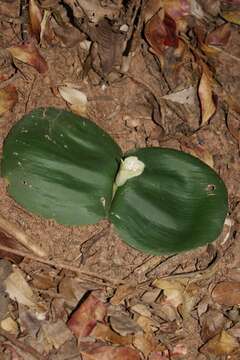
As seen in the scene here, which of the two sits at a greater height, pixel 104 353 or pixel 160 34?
pixel 160 34

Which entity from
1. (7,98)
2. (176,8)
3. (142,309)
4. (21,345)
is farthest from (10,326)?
Answer: (176,8)

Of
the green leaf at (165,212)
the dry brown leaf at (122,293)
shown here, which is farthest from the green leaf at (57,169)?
the dry brown leaf at (122,293)

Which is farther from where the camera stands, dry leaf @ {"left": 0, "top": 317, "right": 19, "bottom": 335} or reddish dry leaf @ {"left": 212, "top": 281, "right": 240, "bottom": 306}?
reddish dry leaf @ {"left": 212, "top": 281, "right": 240, "bottom": 306}

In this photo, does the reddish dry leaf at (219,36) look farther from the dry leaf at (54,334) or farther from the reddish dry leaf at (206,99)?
the dry leaf at (54,334)

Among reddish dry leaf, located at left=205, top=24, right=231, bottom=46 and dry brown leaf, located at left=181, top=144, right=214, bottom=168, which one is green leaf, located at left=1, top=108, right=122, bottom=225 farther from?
reddish dry leaf, located at left=205, top=24, right=231, bottom=46

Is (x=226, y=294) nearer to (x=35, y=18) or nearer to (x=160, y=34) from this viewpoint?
(x=160, y=34)

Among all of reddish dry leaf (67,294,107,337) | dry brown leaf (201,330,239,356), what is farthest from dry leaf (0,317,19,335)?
dry brown leaf (201,330,239,356)
